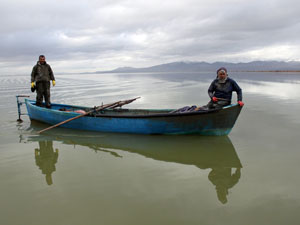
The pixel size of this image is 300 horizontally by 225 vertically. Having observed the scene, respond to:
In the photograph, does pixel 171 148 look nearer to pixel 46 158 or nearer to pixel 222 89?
pixel 222 89

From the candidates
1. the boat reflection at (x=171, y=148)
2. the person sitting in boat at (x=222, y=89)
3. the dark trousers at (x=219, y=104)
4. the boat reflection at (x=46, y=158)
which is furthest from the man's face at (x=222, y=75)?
the boat reflection at (x=46, y=158)

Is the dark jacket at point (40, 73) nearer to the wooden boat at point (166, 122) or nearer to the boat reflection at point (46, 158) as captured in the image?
the wooden boat at point (166, 122)

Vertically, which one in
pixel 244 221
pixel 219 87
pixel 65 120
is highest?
pixel 219 87

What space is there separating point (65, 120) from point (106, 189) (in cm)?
502

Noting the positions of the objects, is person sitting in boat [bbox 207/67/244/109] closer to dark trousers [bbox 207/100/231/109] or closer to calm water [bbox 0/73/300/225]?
dark trousers [bbox 207/100/231/109]

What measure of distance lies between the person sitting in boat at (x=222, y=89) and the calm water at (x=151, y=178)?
1265 millimetres

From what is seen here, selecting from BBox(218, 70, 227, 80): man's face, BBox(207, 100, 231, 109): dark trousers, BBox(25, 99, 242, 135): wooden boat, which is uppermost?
BBox(218, 70, 227, 80): man's face

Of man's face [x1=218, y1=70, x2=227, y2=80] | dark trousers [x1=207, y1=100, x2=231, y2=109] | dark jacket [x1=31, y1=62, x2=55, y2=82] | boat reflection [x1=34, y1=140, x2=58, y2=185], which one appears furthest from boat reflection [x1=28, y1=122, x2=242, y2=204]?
dark jacket [x1=31, y1=62, x2=55, y2=82]

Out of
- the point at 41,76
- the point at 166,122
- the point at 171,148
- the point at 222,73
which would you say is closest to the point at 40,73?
the point at 41,76

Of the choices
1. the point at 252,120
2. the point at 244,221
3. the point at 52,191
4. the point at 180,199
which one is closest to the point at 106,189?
the point at 52,191

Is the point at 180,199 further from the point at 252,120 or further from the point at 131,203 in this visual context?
the point at 252,120

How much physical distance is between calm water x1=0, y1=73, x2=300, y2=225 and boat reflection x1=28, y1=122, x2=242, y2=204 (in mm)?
26

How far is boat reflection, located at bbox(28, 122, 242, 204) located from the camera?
5324 millimetres

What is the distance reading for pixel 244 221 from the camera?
11.6 ft
